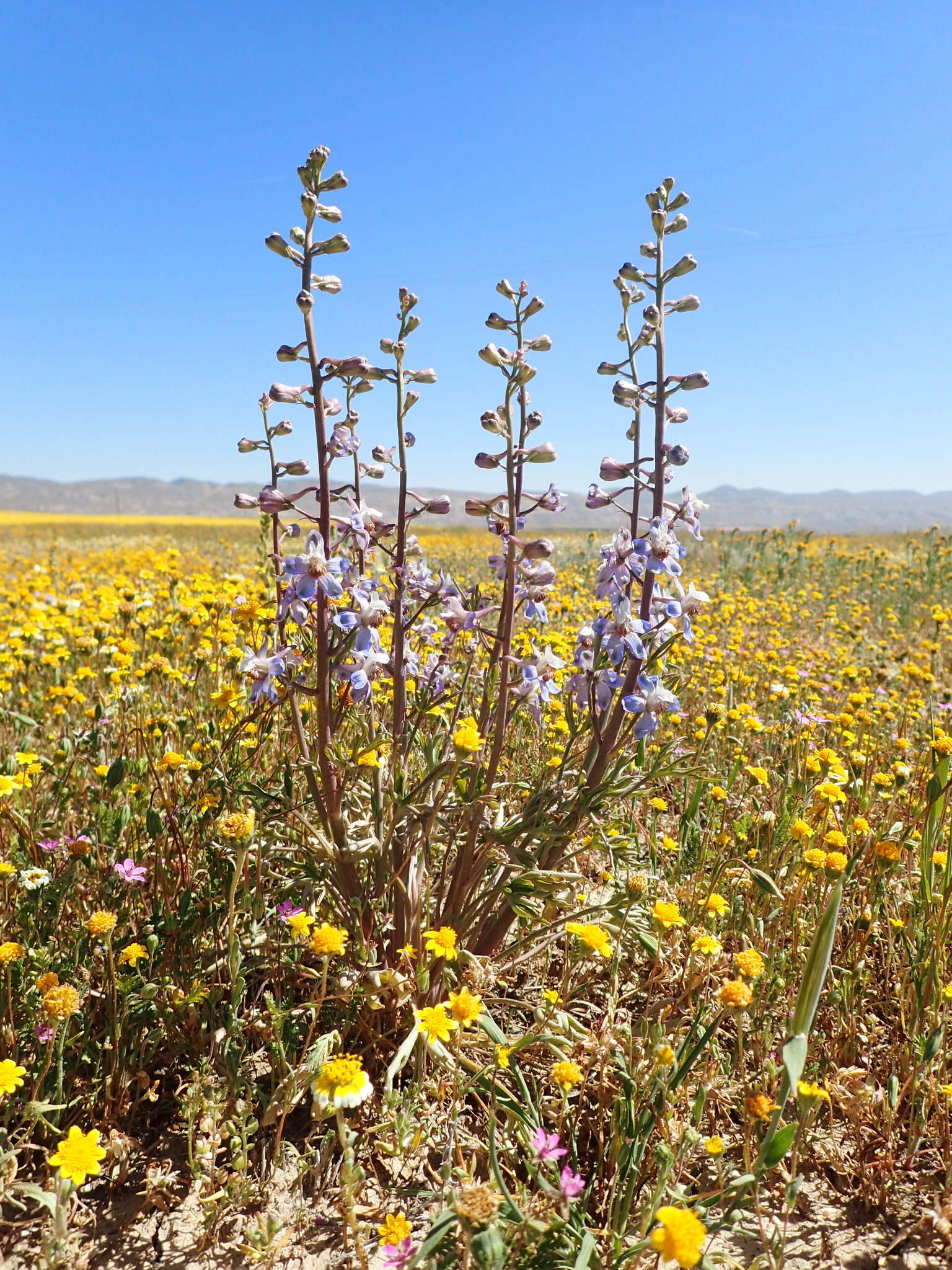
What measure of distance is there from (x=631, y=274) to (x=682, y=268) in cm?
17

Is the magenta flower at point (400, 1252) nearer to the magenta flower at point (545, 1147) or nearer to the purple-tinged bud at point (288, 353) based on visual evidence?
the magenta flower at point (545, 1147)

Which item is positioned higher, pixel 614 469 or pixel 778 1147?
pixel 614 469

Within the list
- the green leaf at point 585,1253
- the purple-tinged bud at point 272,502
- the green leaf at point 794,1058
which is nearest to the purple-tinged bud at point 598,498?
the purple-tinged bud at point 272,502

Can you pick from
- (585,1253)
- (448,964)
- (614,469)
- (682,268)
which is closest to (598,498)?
(614,469)

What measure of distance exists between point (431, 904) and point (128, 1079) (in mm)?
1057

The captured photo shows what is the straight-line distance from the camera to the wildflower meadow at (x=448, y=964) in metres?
1.84

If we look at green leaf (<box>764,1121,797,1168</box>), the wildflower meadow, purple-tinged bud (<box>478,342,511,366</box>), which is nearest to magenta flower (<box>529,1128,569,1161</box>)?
the wildflower meadow

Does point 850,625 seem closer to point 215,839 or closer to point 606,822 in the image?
point 606,822

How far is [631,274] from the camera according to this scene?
2.39 m

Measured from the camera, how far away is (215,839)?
2.73 m

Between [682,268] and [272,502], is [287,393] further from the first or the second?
[682,268]

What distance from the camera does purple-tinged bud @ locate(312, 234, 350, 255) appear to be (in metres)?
2.03

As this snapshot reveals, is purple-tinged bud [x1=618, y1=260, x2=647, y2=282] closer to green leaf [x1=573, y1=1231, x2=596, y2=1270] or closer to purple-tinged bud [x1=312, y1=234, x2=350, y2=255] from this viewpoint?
purple-tinged bud [x1=312, y1=234, x2=350, y2=255]

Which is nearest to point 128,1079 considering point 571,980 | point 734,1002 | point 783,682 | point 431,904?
point 431,904
